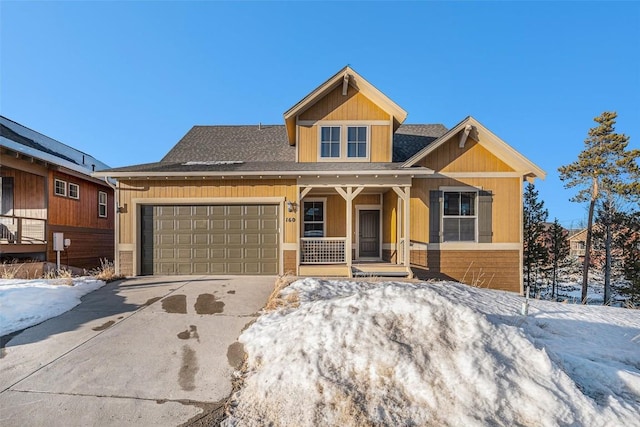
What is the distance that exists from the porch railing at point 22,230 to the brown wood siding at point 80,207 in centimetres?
46

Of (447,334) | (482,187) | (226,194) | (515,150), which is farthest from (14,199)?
(515,150)

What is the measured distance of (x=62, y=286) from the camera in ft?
22.1

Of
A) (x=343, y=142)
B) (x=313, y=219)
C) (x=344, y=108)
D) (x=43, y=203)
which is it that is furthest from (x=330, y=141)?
(x=43, y=203)

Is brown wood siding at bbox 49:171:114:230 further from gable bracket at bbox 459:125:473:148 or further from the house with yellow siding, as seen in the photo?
gable bracket at bbox 459:125:473:148

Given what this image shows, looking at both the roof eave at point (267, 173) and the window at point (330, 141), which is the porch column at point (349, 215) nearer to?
the roof eave at point (267, 173)

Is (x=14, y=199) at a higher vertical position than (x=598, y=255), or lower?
higher

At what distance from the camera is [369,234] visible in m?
11.4

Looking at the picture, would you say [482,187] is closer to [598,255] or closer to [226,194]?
[226,194]

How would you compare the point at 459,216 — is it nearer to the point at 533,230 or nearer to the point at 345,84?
the point at 345,84

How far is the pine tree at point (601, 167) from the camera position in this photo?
16.6 m

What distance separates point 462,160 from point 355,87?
4542mm

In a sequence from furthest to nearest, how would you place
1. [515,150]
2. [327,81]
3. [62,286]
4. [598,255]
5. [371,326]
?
[598,255], [327,81], [515,150], [62,286], [371,326]

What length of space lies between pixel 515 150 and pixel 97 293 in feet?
41.5

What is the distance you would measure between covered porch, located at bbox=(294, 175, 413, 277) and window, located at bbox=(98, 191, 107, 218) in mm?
11194
